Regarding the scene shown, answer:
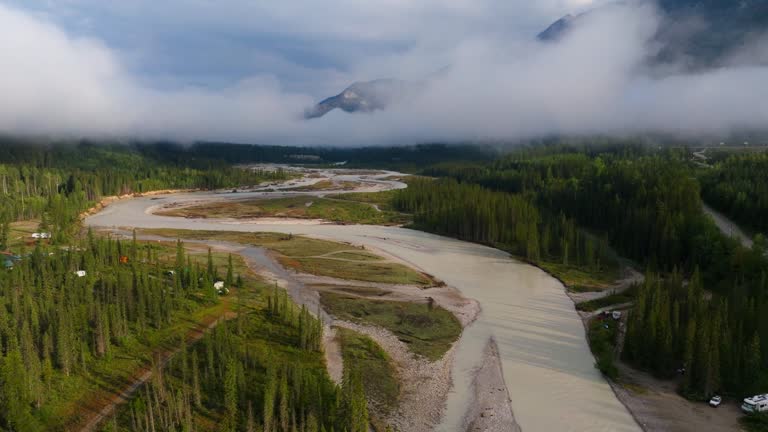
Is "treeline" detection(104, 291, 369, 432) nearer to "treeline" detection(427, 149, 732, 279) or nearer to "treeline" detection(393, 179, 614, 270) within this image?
"treeline" detection(427, 149, 732, 279)

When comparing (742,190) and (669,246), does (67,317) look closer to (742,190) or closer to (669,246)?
(669,246)

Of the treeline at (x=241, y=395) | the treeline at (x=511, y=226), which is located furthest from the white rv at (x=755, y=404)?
the treeline at (x=511, y=226)

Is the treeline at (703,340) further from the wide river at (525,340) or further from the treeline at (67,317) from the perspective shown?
the treeline at (67,317)

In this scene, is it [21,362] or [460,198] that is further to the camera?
[460,198]

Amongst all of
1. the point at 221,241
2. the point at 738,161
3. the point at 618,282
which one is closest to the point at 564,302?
the point at 618,282

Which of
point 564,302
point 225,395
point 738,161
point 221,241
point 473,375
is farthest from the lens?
point 738,161

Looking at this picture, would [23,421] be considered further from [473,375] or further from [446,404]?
[473,375]

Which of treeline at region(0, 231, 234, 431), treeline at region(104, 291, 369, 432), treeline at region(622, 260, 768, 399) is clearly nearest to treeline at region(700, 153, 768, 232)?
treeline at region(622, 260, 768, 399)
